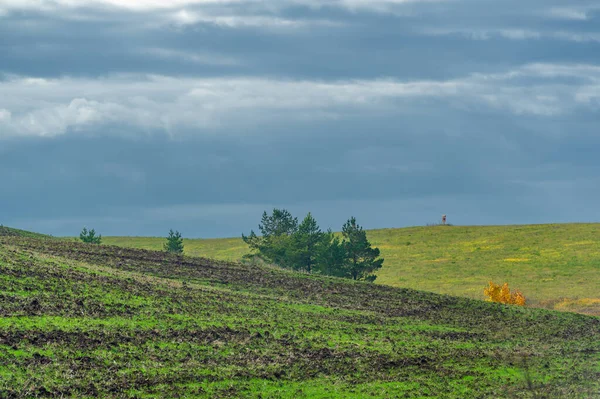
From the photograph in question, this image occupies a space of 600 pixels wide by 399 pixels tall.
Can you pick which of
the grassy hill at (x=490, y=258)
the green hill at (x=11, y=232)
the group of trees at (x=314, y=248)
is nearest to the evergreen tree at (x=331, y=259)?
the group of trees at (x=314, y=248)

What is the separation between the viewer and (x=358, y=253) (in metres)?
92.1

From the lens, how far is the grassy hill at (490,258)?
95.1m

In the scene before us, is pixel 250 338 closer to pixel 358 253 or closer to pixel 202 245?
pixel 358 253

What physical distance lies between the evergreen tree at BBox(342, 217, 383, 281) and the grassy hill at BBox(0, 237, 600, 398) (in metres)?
24.3

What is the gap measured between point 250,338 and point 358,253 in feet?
175

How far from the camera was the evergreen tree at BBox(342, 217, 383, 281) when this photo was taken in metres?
91.8

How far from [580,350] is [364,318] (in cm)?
1321

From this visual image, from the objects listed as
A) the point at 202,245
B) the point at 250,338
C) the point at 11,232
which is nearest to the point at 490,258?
the point at 202,245

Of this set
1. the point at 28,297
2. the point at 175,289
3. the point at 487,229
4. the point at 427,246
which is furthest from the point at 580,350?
the point at 487,229

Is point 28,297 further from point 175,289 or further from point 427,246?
point 427,246

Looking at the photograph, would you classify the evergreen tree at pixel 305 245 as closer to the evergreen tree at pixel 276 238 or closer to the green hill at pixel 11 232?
the evergreen tree at pixel 276 238

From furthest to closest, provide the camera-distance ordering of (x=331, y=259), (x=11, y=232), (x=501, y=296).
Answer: (x=331, y=259) → (x=11, y=232) → (x=501, y=296)

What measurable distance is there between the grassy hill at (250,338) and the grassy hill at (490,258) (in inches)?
1183

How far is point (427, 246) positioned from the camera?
134875 mm
